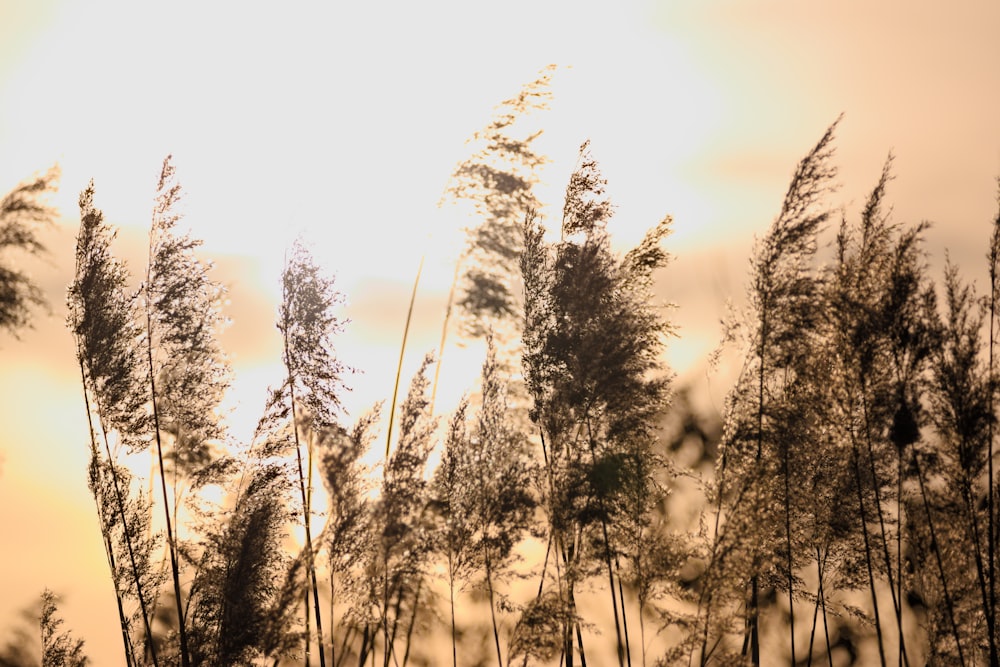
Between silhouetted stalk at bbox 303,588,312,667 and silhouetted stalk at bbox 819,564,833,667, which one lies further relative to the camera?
silhouetted stalk at bbox 819,564,833,667

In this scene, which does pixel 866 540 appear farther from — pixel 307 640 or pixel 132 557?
pixel 132 557

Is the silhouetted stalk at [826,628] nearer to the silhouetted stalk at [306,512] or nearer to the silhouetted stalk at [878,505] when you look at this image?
the silhouetted stalk at [878,505]

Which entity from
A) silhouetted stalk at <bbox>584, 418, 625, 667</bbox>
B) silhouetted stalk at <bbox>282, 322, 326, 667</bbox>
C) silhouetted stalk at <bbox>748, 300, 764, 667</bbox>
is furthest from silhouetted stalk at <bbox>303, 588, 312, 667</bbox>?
silhouetted stalk at <bbox>748, 300, 764, 667</bbox>

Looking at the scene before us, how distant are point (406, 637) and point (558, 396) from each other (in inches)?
83.7

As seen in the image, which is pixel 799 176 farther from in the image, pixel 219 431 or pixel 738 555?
pixel 219 431

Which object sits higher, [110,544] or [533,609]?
[110,544]

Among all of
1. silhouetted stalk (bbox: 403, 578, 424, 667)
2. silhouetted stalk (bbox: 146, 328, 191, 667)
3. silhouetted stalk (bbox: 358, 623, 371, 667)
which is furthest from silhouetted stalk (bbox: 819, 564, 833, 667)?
silhouetted stalk (bbox: 146, 328, 191, 667)

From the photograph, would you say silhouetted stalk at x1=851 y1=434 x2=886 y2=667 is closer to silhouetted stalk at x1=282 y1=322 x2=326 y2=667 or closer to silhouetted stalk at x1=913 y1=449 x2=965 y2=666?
silhouetted stalk at x1=913 y1=449 x2=965 y2=666

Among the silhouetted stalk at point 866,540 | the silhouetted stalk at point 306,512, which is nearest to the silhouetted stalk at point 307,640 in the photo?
the silhouetted stalk at point 306,512

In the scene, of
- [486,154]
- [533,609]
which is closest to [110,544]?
[533,609]

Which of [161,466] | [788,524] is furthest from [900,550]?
[161,466]

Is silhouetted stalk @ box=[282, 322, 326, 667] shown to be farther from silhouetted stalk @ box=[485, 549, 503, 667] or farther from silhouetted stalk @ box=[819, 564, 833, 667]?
silhouetted stalk @ box=[819, 564, 833, 667]

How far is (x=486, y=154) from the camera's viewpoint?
6.84 m

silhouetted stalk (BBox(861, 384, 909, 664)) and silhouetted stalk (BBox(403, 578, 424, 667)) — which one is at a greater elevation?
silhouetted stalk (BBox(861, 384, 909, 664))
